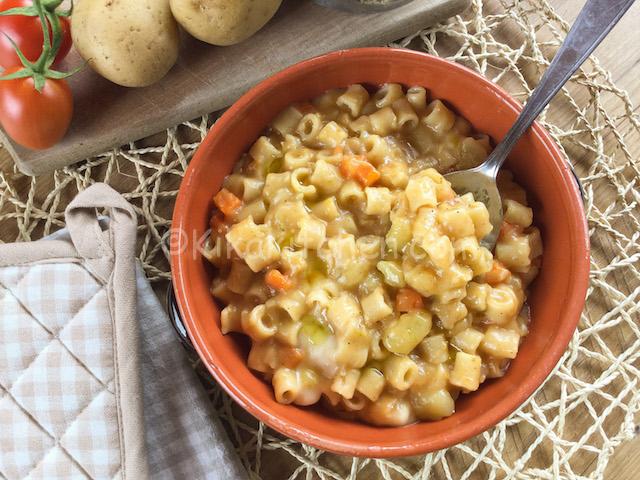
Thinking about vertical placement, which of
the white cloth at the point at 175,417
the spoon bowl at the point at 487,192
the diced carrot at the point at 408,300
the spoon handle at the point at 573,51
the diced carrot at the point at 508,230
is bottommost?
the white cloth at the point at 175,417

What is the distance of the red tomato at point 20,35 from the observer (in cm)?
249

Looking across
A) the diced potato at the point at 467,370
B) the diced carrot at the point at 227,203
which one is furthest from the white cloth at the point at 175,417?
the diced potato at the point at 467,370

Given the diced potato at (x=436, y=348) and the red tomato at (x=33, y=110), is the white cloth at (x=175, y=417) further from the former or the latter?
the diced potato at (x=436, y=348)

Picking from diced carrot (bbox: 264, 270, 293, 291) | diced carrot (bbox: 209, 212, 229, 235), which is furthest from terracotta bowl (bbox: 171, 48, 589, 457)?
diced carrot (bbox: 264, 270, 293, 291)

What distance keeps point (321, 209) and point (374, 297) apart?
14.3 inches

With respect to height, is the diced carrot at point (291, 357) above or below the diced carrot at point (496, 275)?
below

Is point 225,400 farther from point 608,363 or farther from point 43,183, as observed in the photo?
point 608,363

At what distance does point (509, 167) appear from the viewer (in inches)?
96.6

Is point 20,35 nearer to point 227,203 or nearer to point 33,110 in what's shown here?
point 33,110

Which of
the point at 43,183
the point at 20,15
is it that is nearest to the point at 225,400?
the point at 43,183

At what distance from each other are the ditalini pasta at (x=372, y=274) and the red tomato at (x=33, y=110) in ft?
2.31

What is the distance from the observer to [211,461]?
2420mm

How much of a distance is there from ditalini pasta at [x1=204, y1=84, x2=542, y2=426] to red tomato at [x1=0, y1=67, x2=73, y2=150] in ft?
2.31

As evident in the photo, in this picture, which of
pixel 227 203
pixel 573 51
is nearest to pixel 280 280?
pixel 227 203
